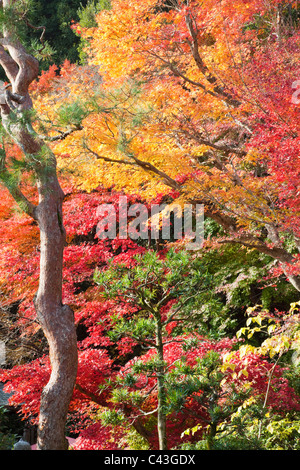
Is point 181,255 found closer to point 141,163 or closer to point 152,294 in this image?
point 152,294

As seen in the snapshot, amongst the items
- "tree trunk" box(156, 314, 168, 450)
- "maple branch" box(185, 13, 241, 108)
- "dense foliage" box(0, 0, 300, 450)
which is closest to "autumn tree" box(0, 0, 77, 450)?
"dense foliage" box(0, 0, 300, 450)

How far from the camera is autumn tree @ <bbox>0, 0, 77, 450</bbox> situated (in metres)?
4.52

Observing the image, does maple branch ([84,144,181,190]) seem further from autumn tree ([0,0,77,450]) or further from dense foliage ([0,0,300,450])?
autumn tree ([0,0,77,450])

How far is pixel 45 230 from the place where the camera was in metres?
5.08

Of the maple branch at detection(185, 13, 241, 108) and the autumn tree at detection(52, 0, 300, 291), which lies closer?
the autumn tree at detection(52, 0, 300, 291)

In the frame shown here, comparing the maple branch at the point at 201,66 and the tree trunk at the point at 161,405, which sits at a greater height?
the maple branch at the point at 201,66

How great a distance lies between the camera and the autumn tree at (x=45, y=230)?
452 centimetres

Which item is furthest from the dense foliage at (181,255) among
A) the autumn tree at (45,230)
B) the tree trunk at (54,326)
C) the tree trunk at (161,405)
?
the tree trunk at (54,326)

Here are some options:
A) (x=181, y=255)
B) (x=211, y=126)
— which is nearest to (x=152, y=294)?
(x=181, y=255)

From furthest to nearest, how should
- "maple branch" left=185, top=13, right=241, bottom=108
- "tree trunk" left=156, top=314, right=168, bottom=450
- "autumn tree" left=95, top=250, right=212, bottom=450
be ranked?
"maple branch" left=185, top=13, right=241, bottom=108, "autumn tree" left=95, top=250, right=212, bottom=450, "tree trunk" left=156, top=314, right=168, bottom=450

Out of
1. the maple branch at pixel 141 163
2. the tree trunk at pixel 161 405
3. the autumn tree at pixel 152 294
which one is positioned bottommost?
the tree trunk at pixel 161 405

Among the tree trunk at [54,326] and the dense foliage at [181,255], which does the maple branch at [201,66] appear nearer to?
the dense foliage at [181,255]
